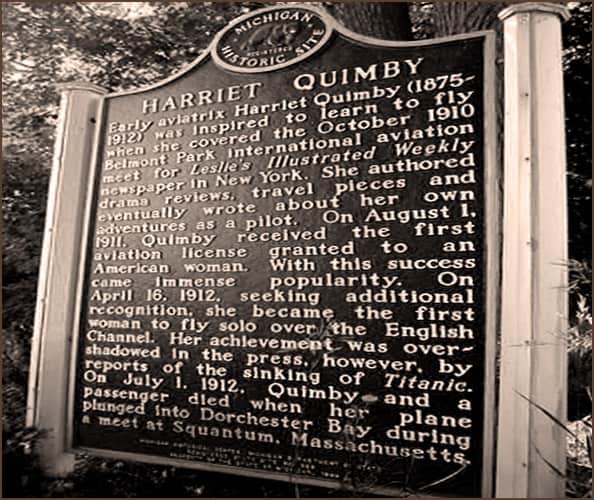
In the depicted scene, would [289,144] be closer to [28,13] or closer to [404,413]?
[404,413]

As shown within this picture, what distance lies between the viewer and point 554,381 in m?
2.88

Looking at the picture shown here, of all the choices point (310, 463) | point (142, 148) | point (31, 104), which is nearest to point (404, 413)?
point (310, 463)

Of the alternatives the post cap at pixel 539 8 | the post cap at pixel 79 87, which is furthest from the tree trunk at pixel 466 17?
the post cap at pixel 79 87

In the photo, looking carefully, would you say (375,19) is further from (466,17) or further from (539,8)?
(539,8)

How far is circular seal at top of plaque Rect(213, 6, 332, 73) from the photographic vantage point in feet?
12.5

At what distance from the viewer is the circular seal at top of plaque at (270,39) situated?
3797 mm

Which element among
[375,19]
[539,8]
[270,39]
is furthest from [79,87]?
[539,8]

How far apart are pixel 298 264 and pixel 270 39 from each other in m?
1.70

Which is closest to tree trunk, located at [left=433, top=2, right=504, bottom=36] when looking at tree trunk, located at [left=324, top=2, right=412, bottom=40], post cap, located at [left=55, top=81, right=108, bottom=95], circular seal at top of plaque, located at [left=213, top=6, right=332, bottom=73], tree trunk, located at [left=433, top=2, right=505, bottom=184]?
tree trunk, located at [left=433, top=2, right=505, bottom=184]

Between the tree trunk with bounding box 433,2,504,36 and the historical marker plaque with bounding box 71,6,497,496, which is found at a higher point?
the tree trunk with bounding box 433,2,504,36

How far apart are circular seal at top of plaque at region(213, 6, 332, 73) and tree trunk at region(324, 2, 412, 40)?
222 centimetres

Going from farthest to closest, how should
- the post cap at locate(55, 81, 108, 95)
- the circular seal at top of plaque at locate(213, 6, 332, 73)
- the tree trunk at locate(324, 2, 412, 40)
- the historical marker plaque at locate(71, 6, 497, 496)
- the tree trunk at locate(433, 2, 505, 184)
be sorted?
the tree trunk at locate(324, 2, 412, 40)
the tree trunk at locate(433, 2, 505, 184)
the post cap at locate(55, 81, 108, 95)
the circular seal at top of plaque at locate(213, 6, 332, 73)
the historical marker plaque at locate(71, 6, 497, 496)

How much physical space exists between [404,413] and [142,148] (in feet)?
9.07

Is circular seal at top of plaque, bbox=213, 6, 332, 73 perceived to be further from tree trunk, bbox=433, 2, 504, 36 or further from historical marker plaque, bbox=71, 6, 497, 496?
tree trunk, bbox=433, 2, 504, 36
